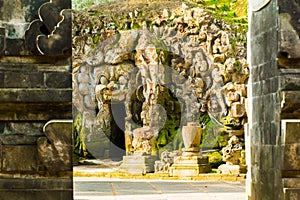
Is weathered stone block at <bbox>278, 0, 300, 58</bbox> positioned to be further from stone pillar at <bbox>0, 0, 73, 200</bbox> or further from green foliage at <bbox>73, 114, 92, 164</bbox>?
green foliage at <bbox>73, 114, 92, 164</bbox>

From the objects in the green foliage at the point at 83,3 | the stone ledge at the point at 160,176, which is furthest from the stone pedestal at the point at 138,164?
the green foliage at the point at 83,3

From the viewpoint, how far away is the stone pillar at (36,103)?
18.5ft

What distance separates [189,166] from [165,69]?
580 cm

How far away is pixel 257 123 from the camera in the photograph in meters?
7.29

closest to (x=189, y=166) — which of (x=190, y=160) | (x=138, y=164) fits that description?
(x=190, y=160)

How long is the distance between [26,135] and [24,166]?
28cm

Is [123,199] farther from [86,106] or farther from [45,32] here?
[86,106]

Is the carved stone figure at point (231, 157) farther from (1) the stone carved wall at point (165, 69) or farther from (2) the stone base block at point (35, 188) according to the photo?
(2) the stone base block at point (35, 188)

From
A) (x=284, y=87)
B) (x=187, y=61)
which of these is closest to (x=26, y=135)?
(x=284, y=87)

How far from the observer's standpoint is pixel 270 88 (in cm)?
663

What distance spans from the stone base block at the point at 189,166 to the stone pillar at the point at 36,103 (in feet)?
39.6

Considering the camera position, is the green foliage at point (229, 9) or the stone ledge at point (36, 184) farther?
the green foliage at point (229, 9)

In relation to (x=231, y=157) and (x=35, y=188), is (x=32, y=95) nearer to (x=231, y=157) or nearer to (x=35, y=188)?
(x=35, y=188)

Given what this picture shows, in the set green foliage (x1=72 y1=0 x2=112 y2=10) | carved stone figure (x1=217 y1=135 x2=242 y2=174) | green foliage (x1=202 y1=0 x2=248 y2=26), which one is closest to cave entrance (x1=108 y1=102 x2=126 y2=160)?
green foliage (x1=72 y1=0 x2=112 y2=10)
